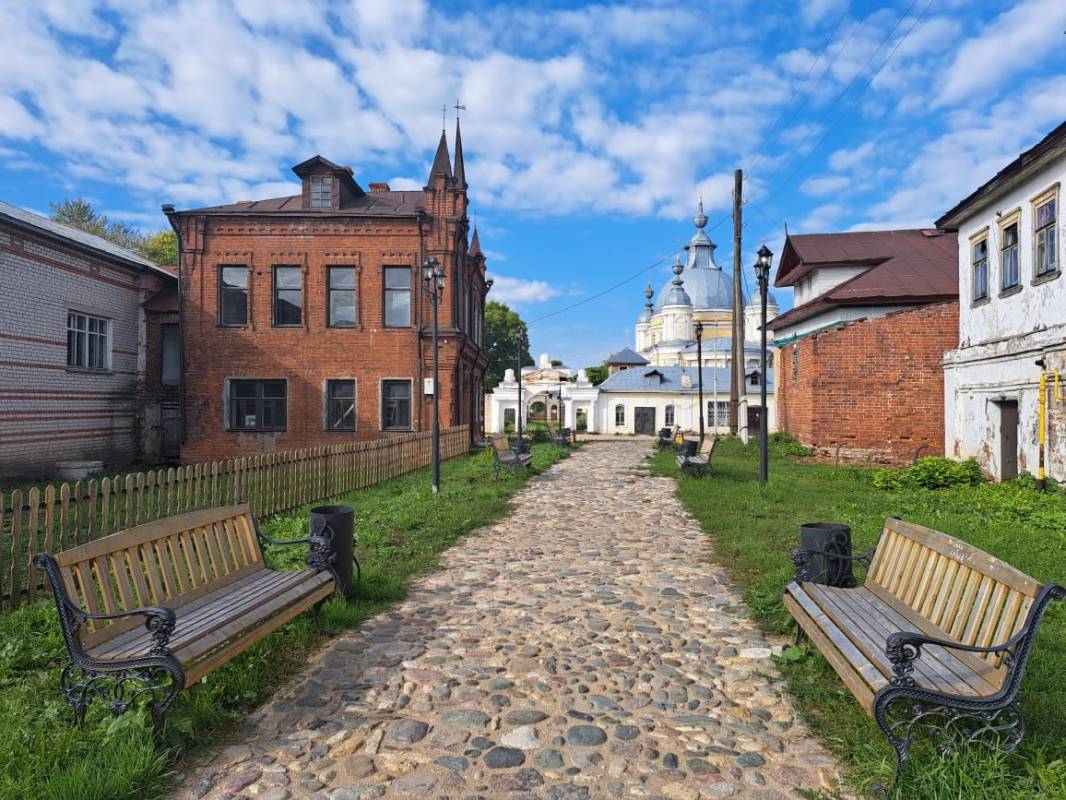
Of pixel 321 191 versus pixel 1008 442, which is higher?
pixel 321 191

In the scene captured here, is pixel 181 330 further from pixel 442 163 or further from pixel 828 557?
pixel 828 557

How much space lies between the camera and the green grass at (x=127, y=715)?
2947 mm

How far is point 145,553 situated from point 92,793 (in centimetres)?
153

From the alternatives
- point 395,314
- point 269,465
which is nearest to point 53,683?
point 269,465

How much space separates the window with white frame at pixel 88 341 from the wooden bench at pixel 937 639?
20.6 meters

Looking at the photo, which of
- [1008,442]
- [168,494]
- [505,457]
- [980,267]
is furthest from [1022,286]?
[168,494]

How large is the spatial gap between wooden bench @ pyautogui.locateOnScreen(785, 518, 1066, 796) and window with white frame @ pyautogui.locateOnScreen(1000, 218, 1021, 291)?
1046 cm

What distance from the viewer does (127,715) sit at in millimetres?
3373

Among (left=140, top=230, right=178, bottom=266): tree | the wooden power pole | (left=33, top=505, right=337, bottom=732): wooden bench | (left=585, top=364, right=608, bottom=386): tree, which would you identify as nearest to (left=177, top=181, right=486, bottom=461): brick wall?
the wooden power pole

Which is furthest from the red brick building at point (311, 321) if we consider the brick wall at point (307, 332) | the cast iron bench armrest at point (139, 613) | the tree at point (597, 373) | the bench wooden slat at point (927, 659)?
the tree at point (597, 373)

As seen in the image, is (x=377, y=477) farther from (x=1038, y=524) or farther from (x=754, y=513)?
(x=1038, y=524)

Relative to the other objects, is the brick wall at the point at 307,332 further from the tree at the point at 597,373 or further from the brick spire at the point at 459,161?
the tree at the point at 597,373

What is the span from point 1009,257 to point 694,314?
5772cm

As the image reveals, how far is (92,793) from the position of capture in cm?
283
